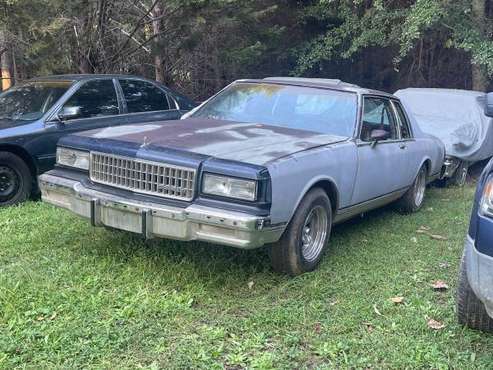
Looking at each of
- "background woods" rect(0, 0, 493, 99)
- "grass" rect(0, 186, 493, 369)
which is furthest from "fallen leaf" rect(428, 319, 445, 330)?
"background woods" rect(0, 0, 493, 99)

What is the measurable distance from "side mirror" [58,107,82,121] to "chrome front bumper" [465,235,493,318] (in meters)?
4.83

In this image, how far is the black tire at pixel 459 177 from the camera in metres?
8.70

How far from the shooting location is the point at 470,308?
350 centimetres

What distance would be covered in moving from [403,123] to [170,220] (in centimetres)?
361

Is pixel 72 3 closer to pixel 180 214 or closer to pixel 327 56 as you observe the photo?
pixel 180 214

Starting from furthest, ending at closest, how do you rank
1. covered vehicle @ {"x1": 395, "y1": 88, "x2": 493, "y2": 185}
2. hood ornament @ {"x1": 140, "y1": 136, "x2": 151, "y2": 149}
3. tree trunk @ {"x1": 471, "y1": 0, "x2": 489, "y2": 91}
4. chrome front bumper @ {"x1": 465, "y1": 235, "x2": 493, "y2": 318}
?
1. tree trunk @ {"x1": 471, "y1": 0, "x2": 489, "y2": 91}
2. covered vehicle @ {"x1": 395, "y1": 88, "x2": 493, "y2": 185}
3. hood ornament @ {"x1": 140, "y1": 136, "x2": 151, "y2": 149}
4. chrome front bumper @ {"x1": 465, "y1": 235, "x2": 493, "y2": 318}

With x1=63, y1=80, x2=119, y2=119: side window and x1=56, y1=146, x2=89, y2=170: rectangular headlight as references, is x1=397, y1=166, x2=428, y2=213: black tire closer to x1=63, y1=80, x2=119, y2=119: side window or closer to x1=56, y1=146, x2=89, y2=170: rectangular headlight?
x1=63, y1=80, x2=119, y2=119: side window

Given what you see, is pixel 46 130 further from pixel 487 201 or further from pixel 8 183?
pixel 487 201

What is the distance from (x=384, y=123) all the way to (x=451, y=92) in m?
4.60

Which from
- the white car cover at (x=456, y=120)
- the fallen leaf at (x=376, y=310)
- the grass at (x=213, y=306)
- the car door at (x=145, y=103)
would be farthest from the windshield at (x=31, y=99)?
the white car cover at (x=456, y=120)

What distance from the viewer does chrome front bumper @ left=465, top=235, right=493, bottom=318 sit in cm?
289

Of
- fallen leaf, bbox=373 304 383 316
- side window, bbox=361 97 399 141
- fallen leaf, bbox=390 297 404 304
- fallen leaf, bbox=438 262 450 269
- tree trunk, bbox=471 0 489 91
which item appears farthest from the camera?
tree trunk, bbox=471 0 489 91

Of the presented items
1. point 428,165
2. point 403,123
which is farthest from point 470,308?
point 428,165

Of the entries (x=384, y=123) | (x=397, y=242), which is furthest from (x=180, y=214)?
(x=384, y=123)
